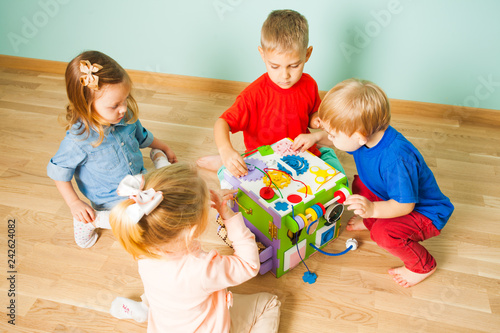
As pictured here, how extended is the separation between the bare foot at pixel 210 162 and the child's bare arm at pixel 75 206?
1.58 ft

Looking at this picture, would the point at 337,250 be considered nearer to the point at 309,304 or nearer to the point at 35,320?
the point at 309,304

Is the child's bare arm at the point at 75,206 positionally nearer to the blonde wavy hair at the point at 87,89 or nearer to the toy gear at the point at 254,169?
the blonde wavy hair at the point at 87,89

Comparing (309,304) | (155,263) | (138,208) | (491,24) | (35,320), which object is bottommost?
(35,320)

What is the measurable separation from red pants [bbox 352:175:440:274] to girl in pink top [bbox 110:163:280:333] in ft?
1.39

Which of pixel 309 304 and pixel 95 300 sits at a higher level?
pixel 309 304

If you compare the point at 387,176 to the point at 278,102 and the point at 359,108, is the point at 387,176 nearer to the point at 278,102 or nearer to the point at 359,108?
the point at 359,108

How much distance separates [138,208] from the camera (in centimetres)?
72

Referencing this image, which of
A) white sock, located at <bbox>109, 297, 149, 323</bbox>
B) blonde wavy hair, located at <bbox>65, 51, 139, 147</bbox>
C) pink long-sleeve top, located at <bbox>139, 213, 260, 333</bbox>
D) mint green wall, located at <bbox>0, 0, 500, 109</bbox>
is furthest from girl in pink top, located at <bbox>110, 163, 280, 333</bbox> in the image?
mint green wall, located at <bbox>0, 0, 500, 109</bbox>

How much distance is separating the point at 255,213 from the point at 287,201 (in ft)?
0.41

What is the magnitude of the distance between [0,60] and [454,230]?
239cm

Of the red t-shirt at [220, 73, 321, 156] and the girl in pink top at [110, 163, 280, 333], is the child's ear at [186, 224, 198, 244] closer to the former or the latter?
the girl in pink top at [110, 163, 280, 333]

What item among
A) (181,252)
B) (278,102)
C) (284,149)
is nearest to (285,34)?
(278,102)

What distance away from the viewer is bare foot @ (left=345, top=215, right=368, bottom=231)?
4.50 feet

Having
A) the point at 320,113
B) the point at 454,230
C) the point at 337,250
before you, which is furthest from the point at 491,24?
the point at 337,250
